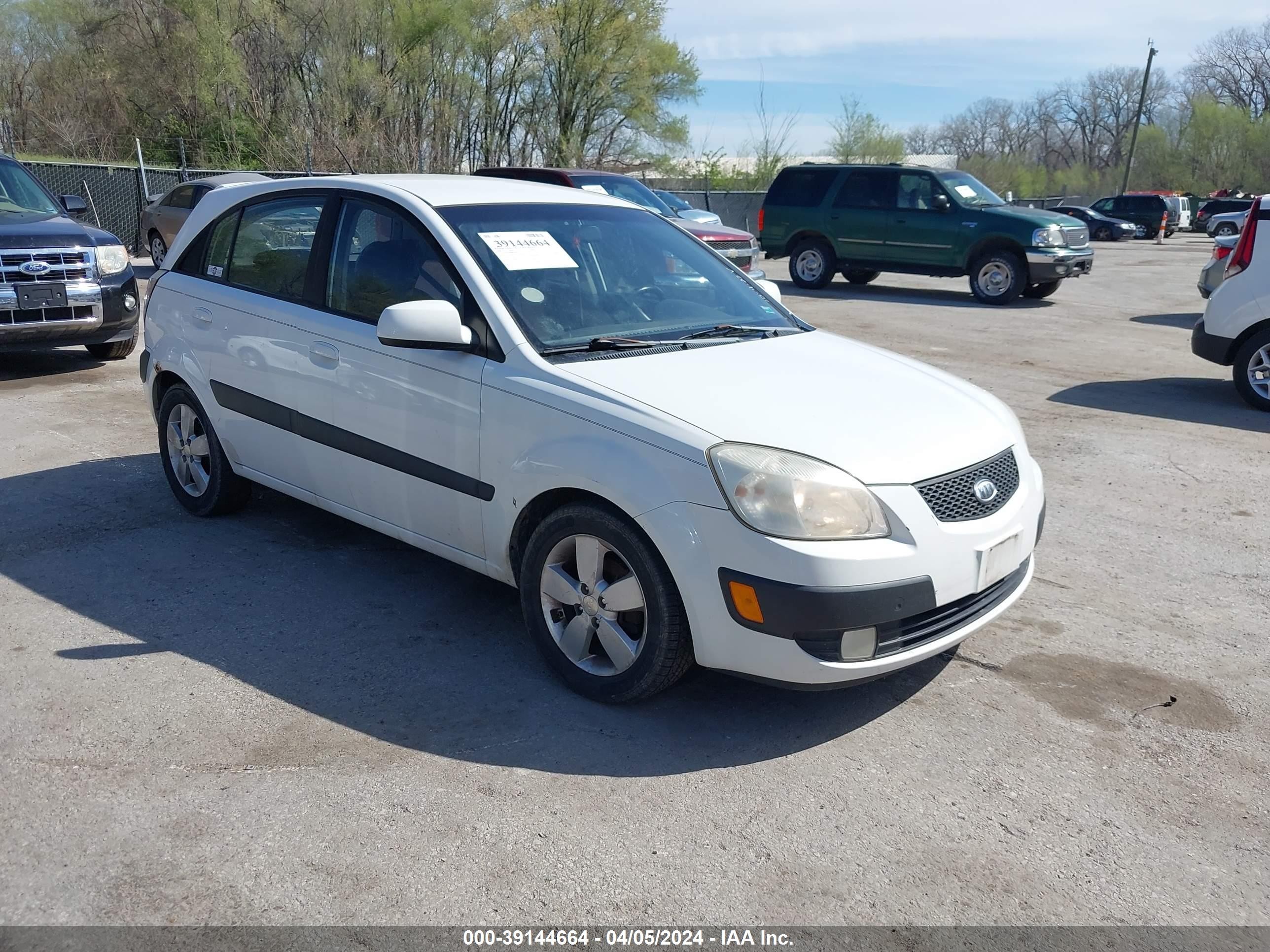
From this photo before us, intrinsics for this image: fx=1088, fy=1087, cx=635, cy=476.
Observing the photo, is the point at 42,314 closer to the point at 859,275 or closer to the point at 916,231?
the point at 916,231

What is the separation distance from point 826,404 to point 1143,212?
137 feet

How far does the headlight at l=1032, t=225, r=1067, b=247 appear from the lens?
15898 millimetres

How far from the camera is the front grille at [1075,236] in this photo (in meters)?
16.2

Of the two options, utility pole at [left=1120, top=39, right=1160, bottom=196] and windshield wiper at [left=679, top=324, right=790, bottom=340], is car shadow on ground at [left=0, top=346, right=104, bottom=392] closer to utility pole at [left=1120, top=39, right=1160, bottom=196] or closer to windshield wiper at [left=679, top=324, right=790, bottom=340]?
windshield wiper at [left=679, top=324, right=790, bottom=340]

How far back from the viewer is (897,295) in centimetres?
1784

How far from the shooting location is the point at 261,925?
261 cm

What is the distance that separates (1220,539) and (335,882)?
15.7 ft

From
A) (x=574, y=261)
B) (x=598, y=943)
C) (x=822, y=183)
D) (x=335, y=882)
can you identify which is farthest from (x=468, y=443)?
(x=822, y=183)

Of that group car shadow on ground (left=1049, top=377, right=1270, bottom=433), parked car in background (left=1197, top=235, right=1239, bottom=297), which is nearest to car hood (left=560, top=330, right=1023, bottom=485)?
car shadow on ground (left=1049, top=377, right=1270, bottom=433)

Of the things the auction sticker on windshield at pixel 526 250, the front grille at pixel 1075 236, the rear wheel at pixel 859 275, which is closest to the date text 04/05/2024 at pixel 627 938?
the auction sticker on windshield at pixel 526 250

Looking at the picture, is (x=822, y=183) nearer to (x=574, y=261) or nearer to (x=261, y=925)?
(x=574, y=261)

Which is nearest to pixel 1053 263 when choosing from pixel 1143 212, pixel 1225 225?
pixel 1225 225

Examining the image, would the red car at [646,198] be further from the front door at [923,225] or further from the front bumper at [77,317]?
the front bumper at [77,317]

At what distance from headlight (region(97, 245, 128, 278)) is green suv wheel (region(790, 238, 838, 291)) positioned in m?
11.4
